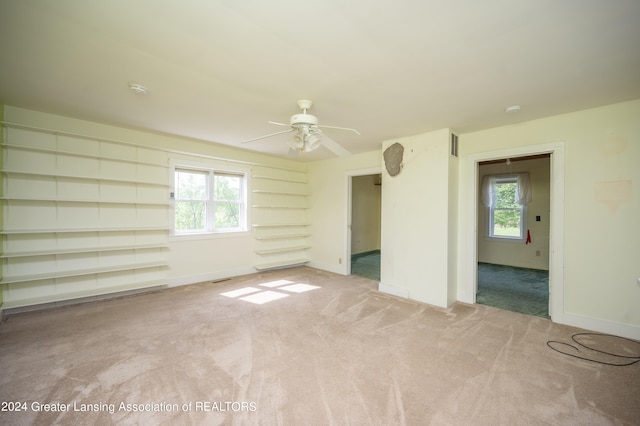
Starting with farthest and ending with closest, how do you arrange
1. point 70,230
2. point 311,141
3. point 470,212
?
point 470,212 < point 70,230 < point 311,141

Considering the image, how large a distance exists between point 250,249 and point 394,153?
3.25 m

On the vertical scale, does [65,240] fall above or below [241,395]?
above

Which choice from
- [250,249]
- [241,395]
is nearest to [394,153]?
[250,249]

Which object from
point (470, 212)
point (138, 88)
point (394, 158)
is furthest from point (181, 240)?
point (470, 212)

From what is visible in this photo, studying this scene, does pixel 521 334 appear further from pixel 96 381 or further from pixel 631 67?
pixel 96 381

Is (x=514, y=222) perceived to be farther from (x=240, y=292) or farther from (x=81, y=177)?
(x=81, y=177)

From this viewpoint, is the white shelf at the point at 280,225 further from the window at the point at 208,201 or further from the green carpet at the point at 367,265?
the green carpet at the point at 367,265

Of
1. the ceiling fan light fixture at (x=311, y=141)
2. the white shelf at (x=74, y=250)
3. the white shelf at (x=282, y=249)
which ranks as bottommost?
the white shelf at (x=282, y=249)

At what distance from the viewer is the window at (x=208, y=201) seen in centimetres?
445

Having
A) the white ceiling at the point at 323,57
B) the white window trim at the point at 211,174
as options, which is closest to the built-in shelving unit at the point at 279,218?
the white window trim at the point at 211,174

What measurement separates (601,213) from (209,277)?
215 inches

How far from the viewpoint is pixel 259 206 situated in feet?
17.3

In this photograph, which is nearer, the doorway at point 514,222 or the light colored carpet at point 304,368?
the light colored carpet at point 304,368

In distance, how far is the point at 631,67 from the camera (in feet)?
6.75
